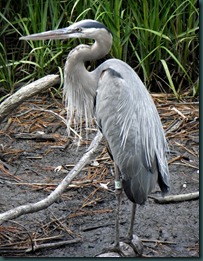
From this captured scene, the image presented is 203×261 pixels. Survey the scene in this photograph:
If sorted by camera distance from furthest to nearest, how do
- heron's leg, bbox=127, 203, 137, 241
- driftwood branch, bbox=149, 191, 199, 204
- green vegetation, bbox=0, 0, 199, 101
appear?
green vegetation, bbox=0, 0, 199, 101 → driftwood branch, bbox=149, 191, 199, 204 → heron's leg, bbox=127, 203, 137, 241

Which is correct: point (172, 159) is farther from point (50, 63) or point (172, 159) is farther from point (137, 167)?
point (50, 63)

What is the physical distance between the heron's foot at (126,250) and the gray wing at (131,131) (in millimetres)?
271

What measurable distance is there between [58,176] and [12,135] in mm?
609

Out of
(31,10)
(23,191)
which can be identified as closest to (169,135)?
(23,191)

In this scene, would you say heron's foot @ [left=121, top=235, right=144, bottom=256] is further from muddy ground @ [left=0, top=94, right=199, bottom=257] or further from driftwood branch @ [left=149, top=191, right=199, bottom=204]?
driftwood branch @ [left=149, top=191, right=199, bottom=204]

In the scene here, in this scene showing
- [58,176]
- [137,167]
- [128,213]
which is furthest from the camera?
[58,176]

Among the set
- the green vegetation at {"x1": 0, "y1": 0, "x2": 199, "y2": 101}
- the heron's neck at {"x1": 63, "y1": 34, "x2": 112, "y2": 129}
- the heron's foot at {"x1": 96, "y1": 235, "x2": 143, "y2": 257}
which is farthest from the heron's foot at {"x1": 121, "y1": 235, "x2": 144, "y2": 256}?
the green vegetation at {"x1": 0, "y1": 0, "x2": 199, "y2": 101}

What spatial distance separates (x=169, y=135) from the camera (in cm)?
456

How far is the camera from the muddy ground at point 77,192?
354cm

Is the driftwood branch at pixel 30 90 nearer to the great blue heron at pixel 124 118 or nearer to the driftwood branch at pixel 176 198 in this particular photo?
the great blue heron at pixel 124 118

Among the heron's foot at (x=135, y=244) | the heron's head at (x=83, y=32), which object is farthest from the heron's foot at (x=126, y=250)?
the heron's head at (x=83, y=32)

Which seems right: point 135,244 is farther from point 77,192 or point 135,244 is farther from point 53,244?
point 77,192

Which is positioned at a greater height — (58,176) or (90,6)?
(90,6)

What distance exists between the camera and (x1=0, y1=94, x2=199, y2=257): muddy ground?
3.54m
